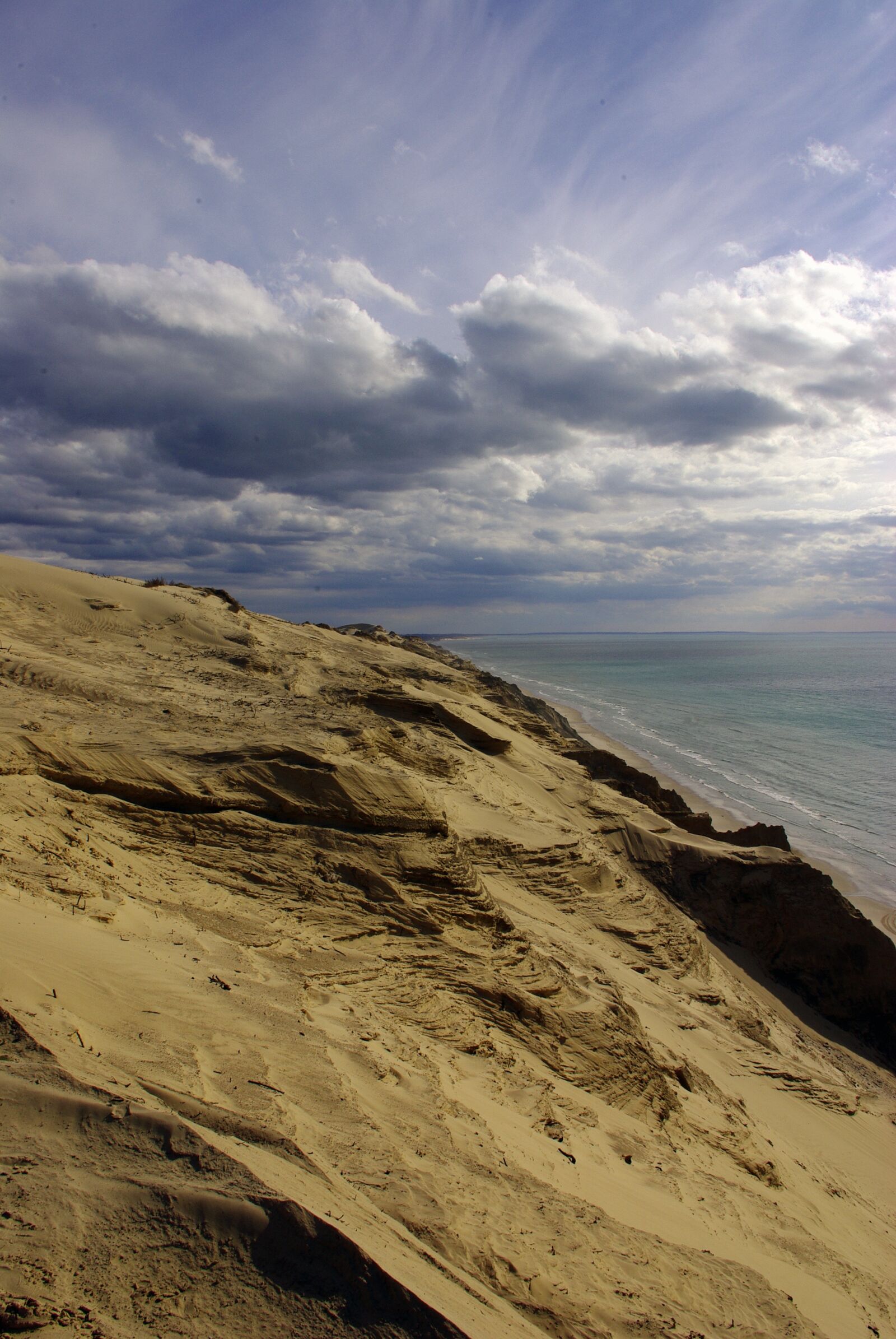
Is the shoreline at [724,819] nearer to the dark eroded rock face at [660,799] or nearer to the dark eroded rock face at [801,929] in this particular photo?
the dark eroded rock face at [660,799]

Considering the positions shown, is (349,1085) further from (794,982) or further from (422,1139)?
(794,982)

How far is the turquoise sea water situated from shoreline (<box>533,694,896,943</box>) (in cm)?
34

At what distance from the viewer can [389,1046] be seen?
16.3 feet

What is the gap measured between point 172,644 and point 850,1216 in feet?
49.3

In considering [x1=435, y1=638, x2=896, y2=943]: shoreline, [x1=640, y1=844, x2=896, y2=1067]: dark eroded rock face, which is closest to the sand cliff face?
[x1=640, y1=844, x2=896, y2=1067]: dark eroded rock face

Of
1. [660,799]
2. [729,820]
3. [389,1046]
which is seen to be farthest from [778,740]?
[389,1046]

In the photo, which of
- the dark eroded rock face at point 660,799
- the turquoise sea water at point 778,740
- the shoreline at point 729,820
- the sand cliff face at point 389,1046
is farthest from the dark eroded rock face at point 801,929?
the turquoise sea water at point 778,740

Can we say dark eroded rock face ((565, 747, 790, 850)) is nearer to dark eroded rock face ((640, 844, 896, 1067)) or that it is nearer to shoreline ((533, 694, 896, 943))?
shoreline ((533, 694, 896, 943))

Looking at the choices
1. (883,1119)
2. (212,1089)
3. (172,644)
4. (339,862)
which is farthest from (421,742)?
(212,1089)

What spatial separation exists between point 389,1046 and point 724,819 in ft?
67.2

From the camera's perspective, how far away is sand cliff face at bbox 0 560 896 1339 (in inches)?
97.8

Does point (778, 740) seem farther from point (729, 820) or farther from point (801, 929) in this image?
point (801, 929)

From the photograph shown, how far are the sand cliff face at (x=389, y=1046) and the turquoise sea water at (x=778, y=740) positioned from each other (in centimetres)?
1182

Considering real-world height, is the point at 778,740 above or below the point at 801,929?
above
